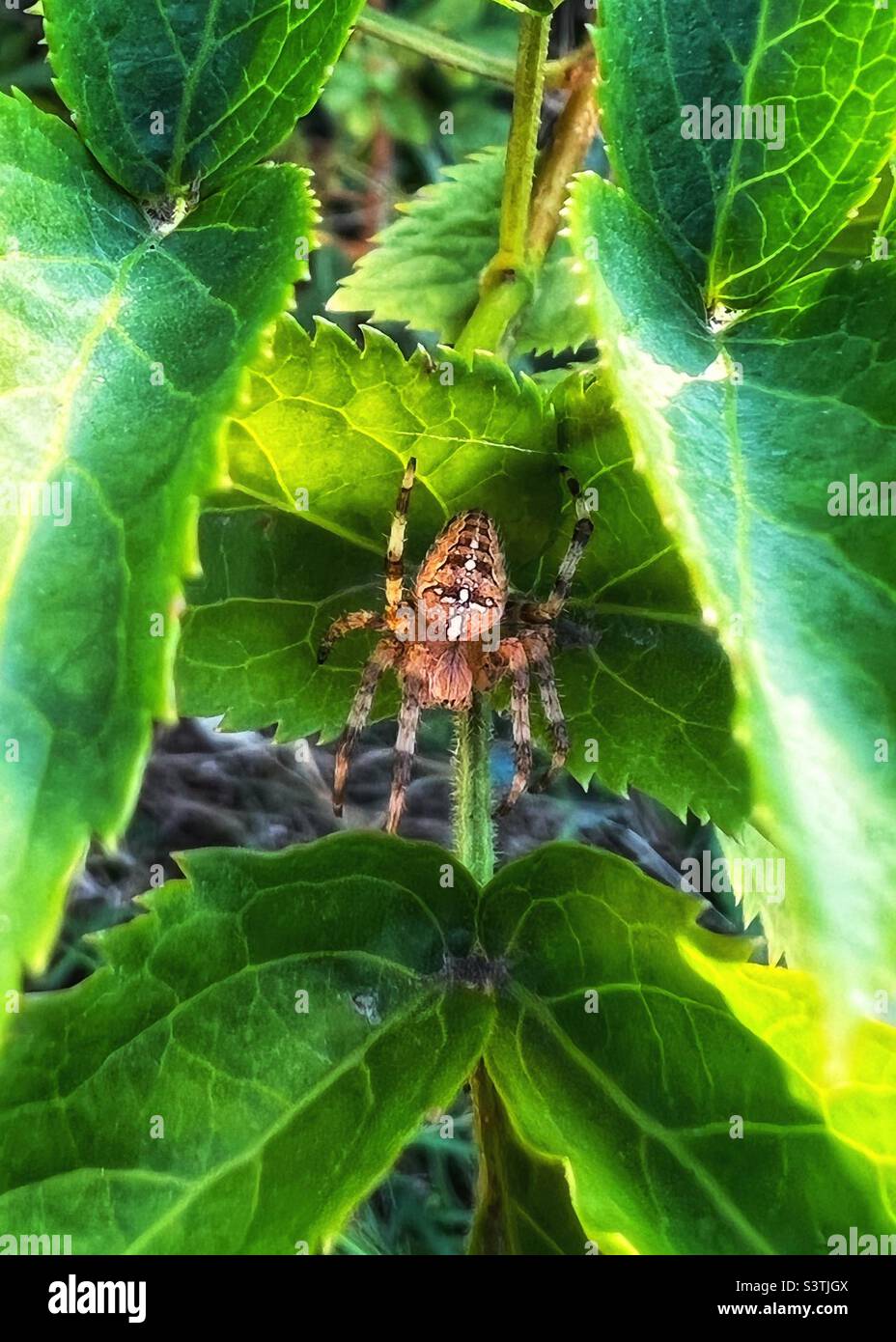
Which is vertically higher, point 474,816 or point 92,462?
point 92,462

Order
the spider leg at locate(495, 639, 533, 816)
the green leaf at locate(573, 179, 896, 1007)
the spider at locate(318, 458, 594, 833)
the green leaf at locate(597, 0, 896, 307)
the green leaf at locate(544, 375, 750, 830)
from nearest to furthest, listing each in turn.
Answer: the green leaf at locate(573, 179, 896, 1007)
the green leaf at locate(597, 0, 896, 307)
the green leaf at locate(544, 375, 750, 830)
the spider at locate(318, 458, 594, 833)
the spider leg at locate(495, 639, 533, 816)

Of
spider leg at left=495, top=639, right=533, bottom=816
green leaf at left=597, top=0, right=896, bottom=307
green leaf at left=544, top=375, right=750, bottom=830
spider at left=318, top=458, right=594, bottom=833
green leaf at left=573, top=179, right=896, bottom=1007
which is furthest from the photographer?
spider leg at left=495, top=639, right=533, bottom=816

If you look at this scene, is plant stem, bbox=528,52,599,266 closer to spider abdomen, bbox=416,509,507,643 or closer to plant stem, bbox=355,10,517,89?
plant stem, bbox=355,10,517,89
